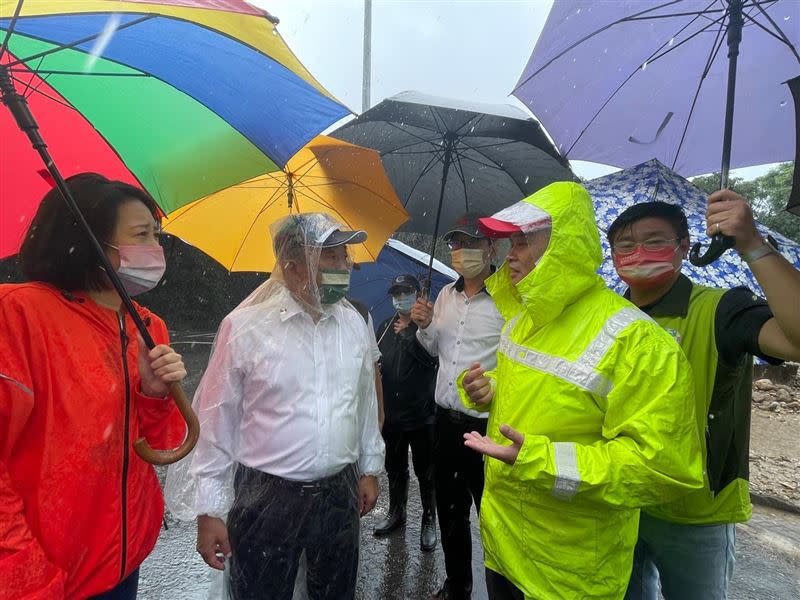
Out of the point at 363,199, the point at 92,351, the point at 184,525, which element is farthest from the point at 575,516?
the point at 184,525

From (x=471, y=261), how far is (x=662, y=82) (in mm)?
1366

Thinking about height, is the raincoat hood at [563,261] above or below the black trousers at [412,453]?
above

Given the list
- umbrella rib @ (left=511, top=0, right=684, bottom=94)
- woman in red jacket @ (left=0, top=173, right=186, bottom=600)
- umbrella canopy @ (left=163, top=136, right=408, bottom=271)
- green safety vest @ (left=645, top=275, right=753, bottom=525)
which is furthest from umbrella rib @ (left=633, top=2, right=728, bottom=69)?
woman in red jacket @ (left=0, top=173, right=186, bottom=600)

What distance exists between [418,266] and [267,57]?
8.15ft

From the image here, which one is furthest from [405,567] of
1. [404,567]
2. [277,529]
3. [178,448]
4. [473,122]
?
[473,122]

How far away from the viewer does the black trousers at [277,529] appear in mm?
1869

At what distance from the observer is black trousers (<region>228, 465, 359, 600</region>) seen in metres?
1.87

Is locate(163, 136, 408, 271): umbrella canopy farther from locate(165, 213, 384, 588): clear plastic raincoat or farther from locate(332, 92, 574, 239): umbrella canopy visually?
locate(165, 213, 384, 588): clear plastic raincoat

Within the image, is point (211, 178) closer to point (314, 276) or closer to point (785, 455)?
point (314, 276)

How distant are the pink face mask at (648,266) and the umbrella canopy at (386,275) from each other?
2.20 metres

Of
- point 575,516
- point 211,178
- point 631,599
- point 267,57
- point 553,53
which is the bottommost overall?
point 631,599

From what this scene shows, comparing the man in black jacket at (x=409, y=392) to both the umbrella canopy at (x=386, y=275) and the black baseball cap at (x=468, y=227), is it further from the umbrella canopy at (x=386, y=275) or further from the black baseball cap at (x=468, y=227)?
the black baseball cap at (x=468, y=227)

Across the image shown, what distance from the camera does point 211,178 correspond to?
237 cm

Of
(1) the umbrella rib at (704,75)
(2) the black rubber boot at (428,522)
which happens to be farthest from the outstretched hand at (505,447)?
(2) the black rubber boot at (428,522)
